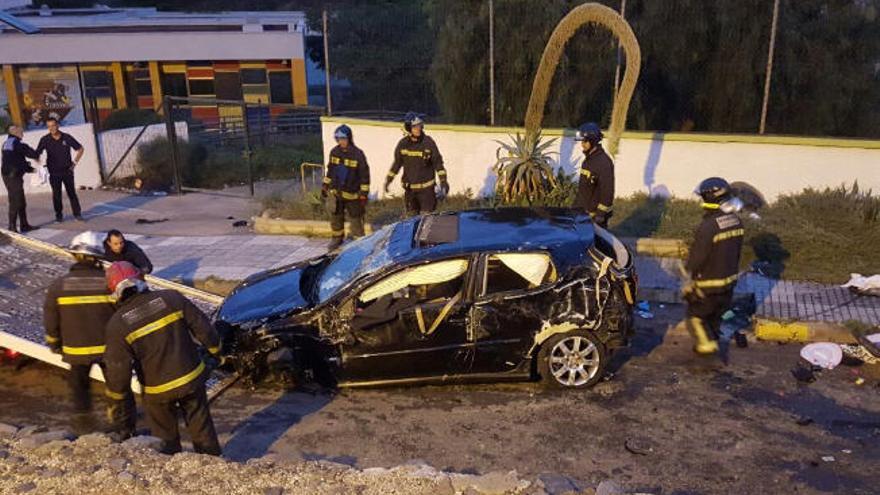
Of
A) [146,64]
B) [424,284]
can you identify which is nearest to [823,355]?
[424,284]

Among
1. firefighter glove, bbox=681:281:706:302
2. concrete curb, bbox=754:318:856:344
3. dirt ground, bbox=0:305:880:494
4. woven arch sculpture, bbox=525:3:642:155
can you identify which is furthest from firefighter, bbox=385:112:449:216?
concrete curb, bbox=754:318:856:344

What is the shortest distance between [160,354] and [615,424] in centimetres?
344

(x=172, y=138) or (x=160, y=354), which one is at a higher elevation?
(x=172, y=138)

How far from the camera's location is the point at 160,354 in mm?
4773

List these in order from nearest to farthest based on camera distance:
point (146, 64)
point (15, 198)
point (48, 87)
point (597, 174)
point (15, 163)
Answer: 1. point (597, 174)
2. point (15, 163)
3. point (15, 198)
4. point (48, 87)
5. point (146, 64)

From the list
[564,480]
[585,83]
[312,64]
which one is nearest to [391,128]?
[585,83]

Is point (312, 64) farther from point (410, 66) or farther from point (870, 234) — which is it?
point (870, 234)

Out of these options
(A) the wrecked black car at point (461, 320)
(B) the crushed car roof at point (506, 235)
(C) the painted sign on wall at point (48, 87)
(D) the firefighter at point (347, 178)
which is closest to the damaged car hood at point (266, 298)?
(A) the wrecked black car at point (461, 320)

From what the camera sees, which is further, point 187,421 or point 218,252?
point 218,252

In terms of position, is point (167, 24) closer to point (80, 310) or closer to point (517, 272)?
point (80, 310)

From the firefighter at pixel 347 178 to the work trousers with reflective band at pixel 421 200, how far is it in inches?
23.4

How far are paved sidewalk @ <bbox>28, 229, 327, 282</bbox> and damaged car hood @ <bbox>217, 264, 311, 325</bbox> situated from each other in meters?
2.27

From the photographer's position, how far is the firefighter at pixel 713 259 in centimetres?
669

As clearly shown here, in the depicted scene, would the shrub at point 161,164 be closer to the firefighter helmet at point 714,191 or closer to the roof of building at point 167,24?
Answer: the firefighter helmet at point 714,191
